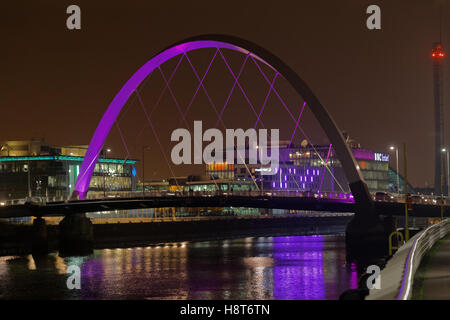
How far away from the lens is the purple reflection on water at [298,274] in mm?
42984

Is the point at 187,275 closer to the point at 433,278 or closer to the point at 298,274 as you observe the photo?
the point at 298,274

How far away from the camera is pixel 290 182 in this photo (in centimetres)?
18112

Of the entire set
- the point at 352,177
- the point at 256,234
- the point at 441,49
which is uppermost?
the point at 441,49

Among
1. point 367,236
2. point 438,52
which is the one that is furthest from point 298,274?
point 438,52

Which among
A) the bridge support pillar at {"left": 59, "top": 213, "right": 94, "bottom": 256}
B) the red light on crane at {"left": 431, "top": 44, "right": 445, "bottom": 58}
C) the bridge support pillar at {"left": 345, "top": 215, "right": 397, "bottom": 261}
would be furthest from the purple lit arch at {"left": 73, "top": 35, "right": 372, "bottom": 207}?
the red light on crane at {"left": 431, "top": 44, "right": 445, "bottom": 58}

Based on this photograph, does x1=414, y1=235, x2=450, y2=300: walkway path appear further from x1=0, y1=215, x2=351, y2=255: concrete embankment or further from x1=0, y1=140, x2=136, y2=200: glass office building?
x1=0, y1=140, x2=136, y2=200: glass office building

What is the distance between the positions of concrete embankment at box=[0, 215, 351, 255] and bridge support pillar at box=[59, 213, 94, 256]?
4.39 meters

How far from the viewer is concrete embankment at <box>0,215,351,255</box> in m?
94.6

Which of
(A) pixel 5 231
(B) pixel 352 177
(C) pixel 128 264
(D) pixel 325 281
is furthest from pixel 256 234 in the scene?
(D) pixel 325 281

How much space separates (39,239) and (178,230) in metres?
36.4
